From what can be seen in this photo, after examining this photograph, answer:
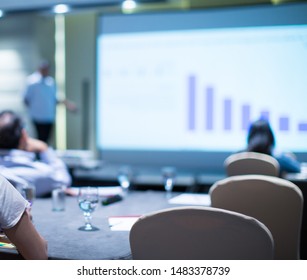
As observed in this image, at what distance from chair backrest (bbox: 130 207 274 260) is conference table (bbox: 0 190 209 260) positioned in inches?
9.4

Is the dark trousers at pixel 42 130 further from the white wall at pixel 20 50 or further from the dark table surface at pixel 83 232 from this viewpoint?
the dark table surface at pixel 83 232

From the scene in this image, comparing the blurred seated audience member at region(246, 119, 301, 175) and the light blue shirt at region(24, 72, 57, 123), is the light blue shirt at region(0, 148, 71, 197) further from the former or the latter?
the light blue shirt at region(24, 72, 57, 123)

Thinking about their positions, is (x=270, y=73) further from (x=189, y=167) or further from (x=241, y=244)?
(x=241, y=244)

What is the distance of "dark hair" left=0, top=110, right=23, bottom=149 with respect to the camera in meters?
2.75

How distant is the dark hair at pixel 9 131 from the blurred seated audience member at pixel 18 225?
1297 mm

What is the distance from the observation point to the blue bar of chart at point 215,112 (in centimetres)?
507

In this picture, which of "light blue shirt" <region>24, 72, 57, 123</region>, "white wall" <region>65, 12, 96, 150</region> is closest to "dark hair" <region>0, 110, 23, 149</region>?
"light blue shirt" <region>24, 72, 57, 123</region>

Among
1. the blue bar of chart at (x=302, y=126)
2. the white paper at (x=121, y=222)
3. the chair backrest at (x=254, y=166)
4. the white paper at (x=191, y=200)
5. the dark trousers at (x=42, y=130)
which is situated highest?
the blue bar of chart at (x=302, y=126)

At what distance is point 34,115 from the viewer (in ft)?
23.8

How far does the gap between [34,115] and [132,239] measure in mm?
6126

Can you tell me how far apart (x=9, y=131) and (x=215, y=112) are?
2937 millimetres

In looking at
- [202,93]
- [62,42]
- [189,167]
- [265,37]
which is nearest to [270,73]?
[265,37]

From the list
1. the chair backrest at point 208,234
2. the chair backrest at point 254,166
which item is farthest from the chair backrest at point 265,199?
the chair backrest at point 254,166
